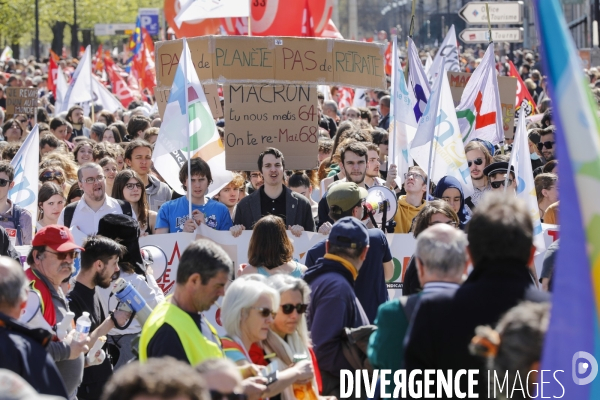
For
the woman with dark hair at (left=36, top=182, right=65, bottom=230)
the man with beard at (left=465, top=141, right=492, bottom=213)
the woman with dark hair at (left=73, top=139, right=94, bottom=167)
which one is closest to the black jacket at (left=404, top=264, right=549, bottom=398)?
the woman with dark hair at (left=36, top=182, right=65, bottom=230)

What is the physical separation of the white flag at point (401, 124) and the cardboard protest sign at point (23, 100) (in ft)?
20.2

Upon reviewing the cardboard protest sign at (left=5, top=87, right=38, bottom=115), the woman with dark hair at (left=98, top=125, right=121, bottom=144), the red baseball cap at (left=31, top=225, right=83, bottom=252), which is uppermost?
the cardboard protest sign at (left=5, top=87, right=38, bottom=115)

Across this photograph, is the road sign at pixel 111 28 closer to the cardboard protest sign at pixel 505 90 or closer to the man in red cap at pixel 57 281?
the cardboard protest sign at pixel 505 90

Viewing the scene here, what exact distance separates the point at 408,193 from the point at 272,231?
205 centimetres

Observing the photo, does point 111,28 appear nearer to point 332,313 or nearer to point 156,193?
point 156,193

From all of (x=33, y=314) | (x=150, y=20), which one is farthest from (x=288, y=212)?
(x=150, y=20)

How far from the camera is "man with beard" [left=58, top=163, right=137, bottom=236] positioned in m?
7.05

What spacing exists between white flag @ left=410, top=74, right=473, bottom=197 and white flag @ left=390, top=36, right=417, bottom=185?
1030mm

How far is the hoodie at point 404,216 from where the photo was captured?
7289 mm

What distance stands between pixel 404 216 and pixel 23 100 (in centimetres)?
813

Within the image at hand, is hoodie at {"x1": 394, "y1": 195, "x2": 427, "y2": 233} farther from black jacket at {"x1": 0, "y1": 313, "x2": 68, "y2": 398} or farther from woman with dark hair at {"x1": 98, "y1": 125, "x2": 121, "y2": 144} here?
woman with dark hair at {"x1": 98, "y1": 125, "x2": 121, "y2": 144}

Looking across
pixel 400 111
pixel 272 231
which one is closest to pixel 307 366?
pixel 272 231

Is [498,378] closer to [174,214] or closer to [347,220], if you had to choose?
[347,220]

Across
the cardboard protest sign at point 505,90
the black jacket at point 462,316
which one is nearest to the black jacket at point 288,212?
the black jacket at point 462,316
